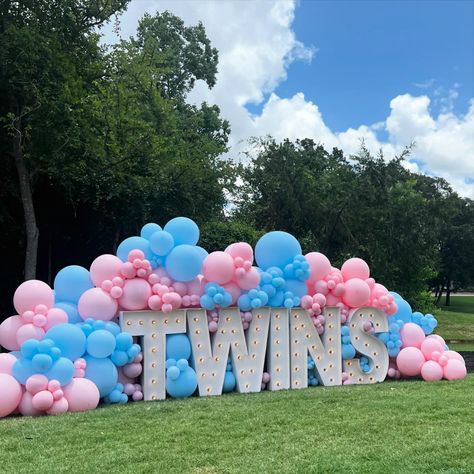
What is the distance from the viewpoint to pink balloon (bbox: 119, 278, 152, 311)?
718cm

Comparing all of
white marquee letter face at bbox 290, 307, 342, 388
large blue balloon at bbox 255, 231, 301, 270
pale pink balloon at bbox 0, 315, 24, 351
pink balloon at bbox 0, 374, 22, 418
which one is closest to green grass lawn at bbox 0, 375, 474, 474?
pink balloon at bbox 0, 374, 22, 418

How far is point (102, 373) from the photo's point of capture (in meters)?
6.70

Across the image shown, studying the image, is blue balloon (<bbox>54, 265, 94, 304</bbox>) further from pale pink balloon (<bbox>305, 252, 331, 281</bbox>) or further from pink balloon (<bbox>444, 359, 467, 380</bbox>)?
pink balloon (<bbox>444, 359, 467, 380</bbox>)

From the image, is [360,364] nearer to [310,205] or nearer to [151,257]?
[151,257]

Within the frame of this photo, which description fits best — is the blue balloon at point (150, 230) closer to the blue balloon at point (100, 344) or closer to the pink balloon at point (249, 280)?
the pink balloon at point (249, 280)

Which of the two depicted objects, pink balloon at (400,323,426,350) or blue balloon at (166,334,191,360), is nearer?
blue balloon at (166,334,191,360)

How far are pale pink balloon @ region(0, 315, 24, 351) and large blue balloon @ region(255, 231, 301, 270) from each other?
11.5 ft

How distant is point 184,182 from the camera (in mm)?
14906

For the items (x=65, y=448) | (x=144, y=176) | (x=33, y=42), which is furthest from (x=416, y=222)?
(x=65, y=448)

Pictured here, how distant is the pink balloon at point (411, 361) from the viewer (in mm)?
8531

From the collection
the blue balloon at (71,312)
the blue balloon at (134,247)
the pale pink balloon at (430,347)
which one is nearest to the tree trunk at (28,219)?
the blue balloon at (71,312)

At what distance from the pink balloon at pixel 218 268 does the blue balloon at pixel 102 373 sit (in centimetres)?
175

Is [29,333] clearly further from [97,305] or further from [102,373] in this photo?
[102,373]

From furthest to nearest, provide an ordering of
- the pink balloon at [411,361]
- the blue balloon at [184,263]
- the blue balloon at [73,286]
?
the pink balloon at [411,361] → the blue balloon at [73,286] → the blue balloon at [184,263]
